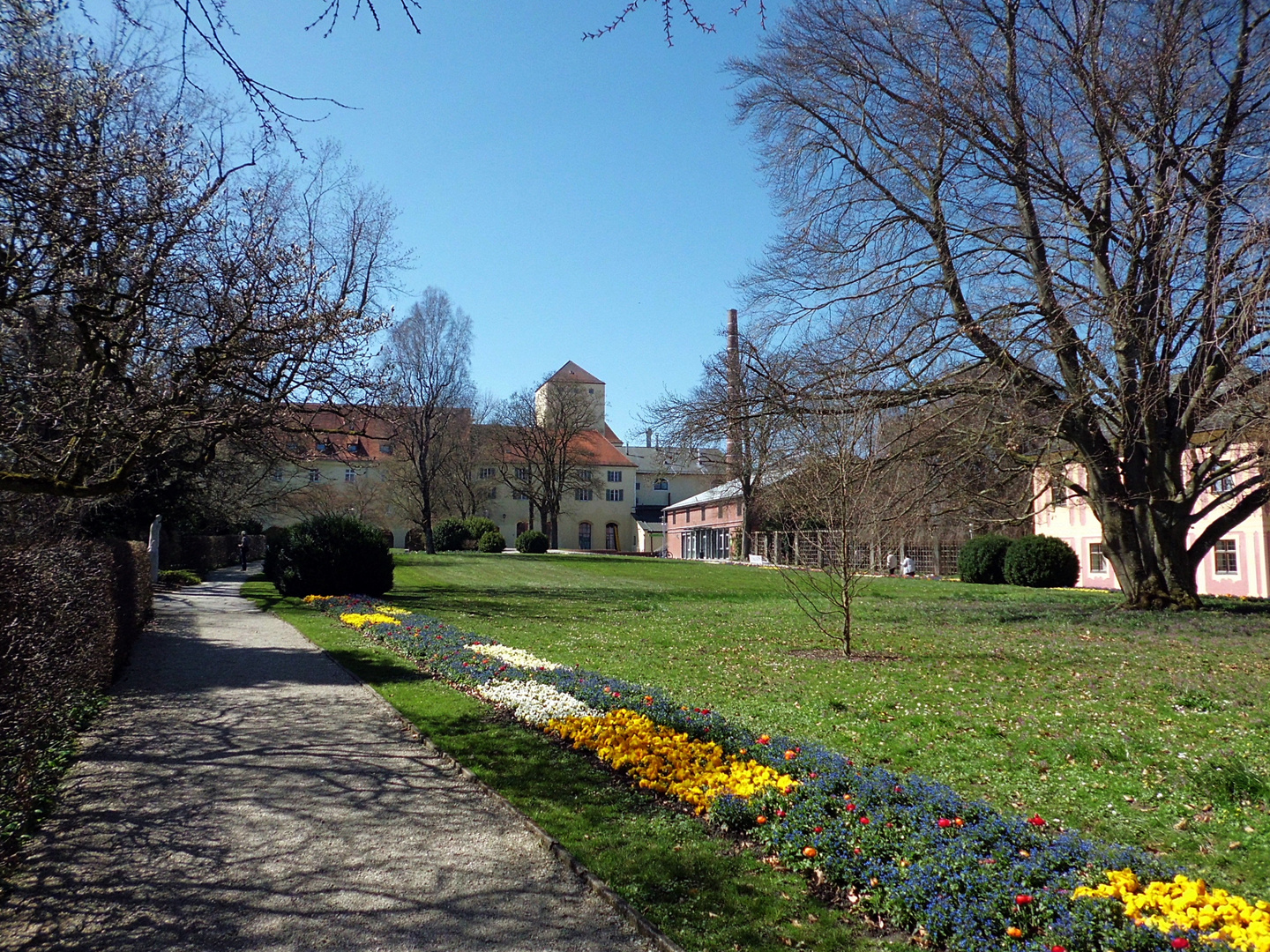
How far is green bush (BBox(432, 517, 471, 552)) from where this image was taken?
170 feet

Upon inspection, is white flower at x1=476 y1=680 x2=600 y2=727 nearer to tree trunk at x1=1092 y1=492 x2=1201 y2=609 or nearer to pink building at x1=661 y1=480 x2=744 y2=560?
tree trunk at x1=1092 y1=492 x2=1201 y2=609

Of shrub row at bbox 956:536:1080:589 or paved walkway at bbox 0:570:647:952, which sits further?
shrub row at bbox 956:536:1080:589

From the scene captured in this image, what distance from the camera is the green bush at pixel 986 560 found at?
103 ft

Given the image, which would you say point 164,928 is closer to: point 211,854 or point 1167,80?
point 211,854

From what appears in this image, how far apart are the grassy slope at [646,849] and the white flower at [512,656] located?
2513 millimetres

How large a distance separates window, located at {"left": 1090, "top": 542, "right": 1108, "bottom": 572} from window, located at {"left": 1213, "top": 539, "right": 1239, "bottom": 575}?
4.27m

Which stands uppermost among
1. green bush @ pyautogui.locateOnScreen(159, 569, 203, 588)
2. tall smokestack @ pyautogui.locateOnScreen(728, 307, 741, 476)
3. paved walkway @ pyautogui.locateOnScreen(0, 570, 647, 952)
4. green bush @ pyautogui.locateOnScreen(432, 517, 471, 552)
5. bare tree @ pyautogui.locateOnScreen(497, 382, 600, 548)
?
bare tree @ pyautogui.locateOnScreen(497, 382, 600, 548)

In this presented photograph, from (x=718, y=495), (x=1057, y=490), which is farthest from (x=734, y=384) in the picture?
(x=718, y=495)

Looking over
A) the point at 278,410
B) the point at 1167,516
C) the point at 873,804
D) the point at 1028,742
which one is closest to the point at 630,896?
the point at 873,804

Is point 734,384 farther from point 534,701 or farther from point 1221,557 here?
point 1221,557

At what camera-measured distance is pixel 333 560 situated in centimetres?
2214

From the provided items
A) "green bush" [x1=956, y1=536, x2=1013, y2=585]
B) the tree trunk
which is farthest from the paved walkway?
"green bush" [x1=956, y1=536, x2=1013, y2=585]

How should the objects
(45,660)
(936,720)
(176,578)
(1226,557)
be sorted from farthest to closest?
(1226,557) → (176,578) → (936,720) → (45,660)

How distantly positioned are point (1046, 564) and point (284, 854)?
28693 millimetres
